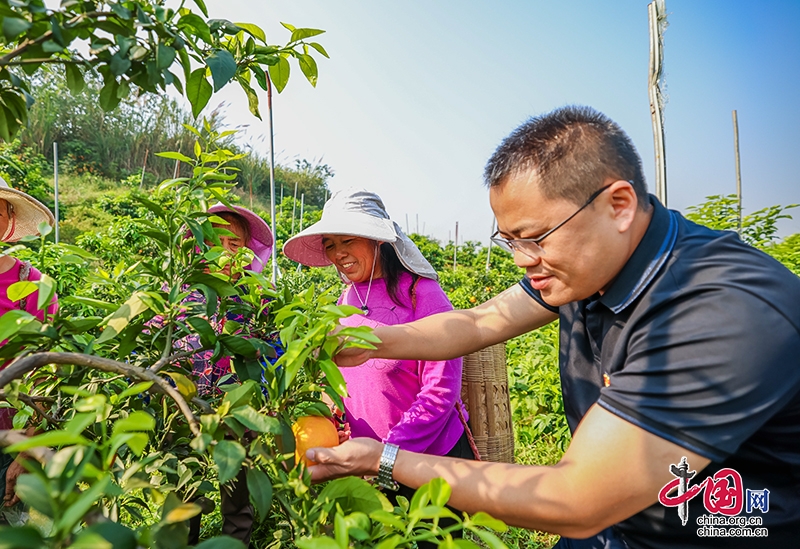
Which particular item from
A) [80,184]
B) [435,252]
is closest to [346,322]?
[435,252]

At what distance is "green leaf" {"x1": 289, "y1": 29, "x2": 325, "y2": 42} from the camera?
35.5 inches

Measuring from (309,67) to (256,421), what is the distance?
25.5 inches

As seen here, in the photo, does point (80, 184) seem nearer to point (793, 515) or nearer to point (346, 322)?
point (346, 322)

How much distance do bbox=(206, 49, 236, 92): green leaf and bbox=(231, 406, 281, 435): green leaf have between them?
447 mm

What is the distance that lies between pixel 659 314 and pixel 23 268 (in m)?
1.75

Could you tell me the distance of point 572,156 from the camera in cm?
112

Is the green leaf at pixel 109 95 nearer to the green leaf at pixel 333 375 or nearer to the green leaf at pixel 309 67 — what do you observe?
the green leaf at pixel 309 67

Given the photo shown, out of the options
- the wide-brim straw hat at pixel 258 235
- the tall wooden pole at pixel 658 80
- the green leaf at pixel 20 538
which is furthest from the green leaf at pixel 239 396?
the tall wooden pole at pixel 658 80

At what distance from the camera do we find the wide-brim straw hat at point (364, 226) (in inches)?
72.9

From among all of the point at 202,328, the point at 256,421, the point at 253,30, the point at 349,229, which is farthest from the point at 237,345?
the point at 349,229

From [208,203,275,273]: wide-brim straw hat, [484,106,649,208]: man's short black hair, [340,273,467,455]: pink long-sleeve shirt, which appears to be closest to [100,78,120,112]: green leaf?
[484,106,649,208]: man's short black hair

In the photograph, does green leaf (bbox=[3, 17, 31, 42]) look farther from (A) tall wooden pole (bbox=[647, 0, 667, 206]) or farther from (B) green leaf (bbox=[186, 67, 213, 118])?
(A) tall wooden pole (bbox=[647, 0, 667, 206])

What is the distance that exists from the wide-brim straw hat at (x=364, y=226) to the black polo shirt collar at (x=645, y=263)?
2.83 ft

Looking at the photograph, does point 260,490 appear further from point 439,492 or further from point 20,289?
point 20,289
